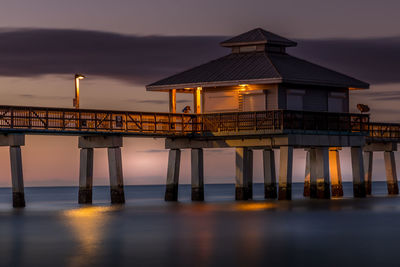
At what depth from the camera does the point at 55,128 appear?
57.6 metres

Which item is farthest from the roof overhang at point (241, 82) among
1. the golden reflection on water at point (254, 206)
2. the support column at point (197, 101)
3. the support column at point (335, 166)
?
the support column at point (335, 166)

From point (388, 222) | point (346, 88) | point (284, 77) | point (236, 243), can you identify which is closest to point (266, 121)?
point (284, 77)

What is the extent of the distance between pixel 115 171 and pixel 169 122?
4.63m

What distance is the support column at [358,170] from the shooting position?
69775mm

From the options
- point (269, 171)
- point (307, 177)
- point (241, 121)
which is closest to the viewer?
point (241, 121)

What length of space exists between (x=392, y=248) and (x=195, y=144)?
29.5m

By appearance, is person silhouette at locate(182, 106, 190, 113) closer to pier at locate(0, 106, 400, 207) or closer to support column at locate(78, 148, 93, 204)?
pier at locate(0, 106, 400, 207)

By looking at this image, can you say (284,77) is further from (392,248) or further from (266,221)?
(392,248)

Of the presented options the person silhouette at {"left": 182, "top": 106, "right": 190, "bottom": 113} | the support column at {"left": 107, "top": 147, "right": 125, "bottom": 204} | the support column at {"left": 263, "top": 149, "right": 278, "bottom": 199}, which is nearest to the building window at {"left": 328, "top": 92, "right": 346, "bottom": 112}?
the support column at {"left": 263, "top": 149, "right": 278, "bottom": 199}

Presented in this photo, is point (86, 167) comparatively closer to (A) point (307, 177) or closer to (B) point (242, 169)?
(B) point (242, 169)

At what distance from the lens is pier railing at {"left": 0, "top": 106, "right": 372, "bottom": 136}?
187ft

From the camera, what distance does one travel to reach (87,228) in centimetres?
4703

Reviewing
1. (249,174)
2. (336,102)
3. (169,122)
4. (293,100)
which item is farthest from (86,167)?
(336,102)

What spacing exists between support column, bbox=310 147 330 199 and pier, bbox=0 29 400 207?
2.7 inches
